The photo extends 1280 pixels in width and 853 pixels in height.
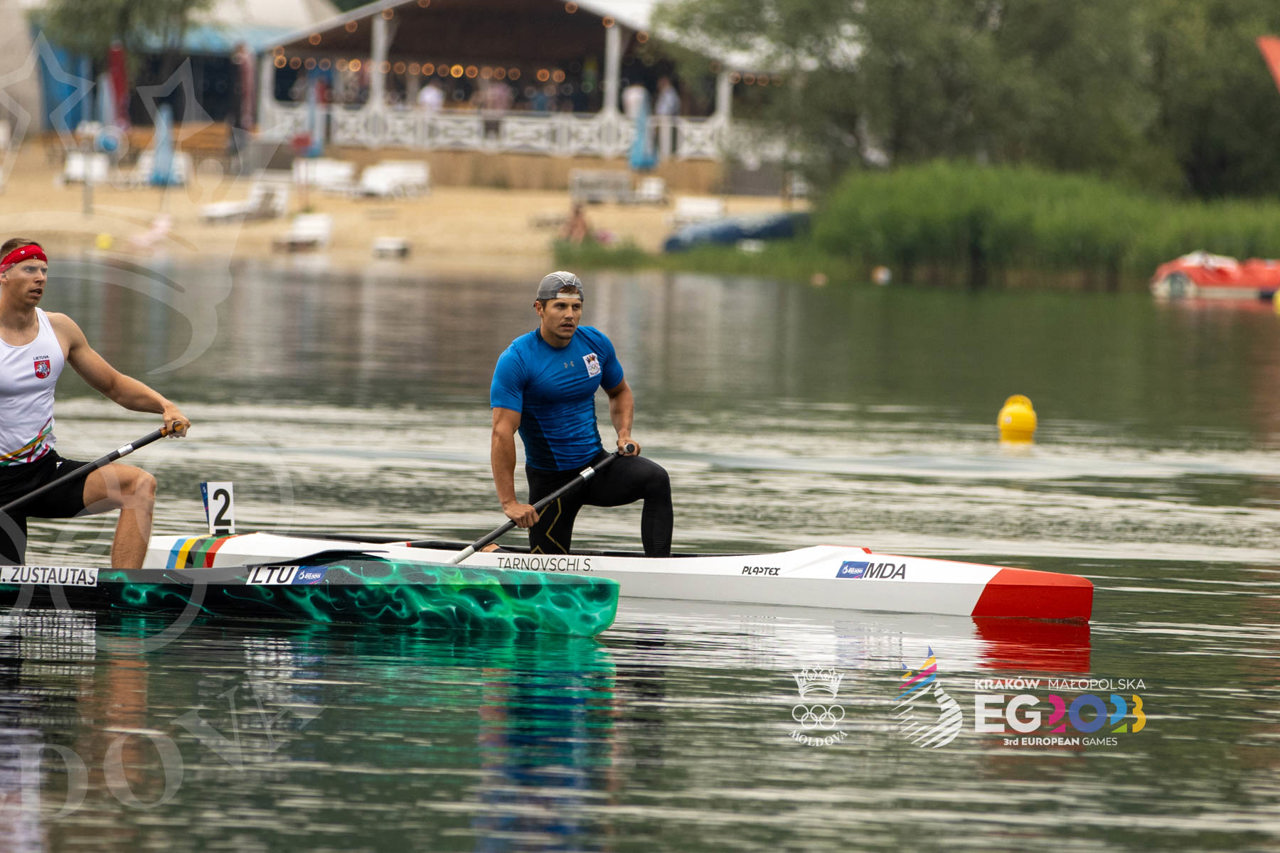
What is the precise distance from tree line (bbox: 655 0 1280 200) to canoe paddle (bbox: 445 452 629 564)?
42.8m

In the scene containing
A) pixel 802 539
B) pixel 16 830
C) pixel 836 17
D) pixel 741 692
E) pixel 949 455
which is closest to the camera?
pixel 16 830

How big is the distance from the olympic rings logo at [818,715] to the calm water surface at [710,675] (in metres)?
0.04

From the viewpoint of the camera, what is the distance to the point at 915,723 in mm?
7676

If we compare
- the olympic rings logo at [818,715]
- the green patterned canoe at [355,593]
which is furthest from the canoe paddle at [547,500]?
the olympic rings logo at [818,715]

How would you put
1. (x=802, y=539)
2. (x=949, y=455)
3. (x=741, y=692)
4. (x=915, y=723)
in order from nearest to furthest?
(x=915, y=723)
(x=741, y=692)
(x=802, y=539)
(x=949, y=455)

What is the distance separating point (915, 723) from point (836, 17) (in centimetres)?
4680

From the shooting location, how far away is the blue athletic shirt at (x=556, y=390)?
998cm

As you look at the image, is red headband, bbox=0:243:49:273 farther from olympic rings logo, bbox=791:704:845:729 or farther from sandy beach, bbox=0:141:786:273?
sandy beach, bbox=0:141:786:273

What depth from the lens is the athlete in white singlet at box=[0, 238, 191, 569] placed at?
8.97 metres

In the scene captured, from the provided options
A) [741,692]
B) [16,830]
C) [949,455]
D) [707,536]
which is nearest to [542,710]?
[741,692]

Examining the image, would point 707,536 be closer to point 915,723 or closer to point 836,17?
point 915,723
